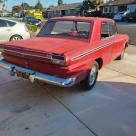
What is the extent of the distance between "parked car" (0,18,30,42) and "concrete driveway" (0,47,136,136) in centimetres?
481

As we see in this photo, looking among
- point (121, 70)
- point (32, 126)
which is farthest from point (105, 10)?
point (32, 126)

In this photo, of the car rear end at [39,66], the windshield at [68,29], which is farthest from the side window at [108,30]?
the car rear end at [39,66]

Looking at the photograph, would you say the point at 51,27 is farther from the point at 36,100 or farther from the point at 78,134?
the point at 78,134

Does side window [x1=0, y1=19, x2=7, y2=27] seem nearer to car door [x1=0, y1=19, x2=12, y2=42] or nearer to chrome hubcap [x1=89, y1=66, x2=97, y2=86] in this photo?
car door [x1=0, y1=19, x2=12, y2=42]

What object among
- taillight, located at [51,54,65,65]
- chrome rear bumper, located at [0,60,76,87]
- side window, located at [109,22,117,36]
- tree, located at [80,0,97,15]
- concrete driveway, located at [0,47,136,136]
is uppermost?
tree, located at [80,0,97,15]

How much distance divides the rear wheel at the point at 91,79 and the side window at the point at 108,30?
0.85 meters

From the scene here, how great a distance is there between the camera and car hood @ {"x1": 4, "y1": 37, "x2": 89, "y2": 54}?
459 centimetres

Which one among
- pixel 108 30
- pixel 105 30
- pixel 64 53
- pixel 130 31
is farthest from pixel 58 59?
pixel 130 31

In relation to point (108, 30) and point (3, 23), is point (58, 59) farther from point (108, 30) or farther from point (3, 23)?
point (3, 23)

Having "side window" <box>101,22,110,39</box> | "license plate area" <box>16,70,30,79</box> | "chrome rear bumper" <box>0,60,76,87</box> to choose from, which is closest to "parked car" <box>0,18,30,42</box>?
"side window" <box>101,22,110,39</box>

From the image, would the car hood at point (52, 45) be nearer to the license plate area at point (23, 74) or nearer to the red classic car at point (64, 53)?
the red classic car at point (64, 53)

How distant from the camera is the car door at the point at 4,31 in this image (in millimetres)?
10555

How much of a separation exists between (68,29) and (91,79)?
1.36 meters

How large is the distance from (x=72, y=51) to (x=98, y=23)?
57.5 inches
